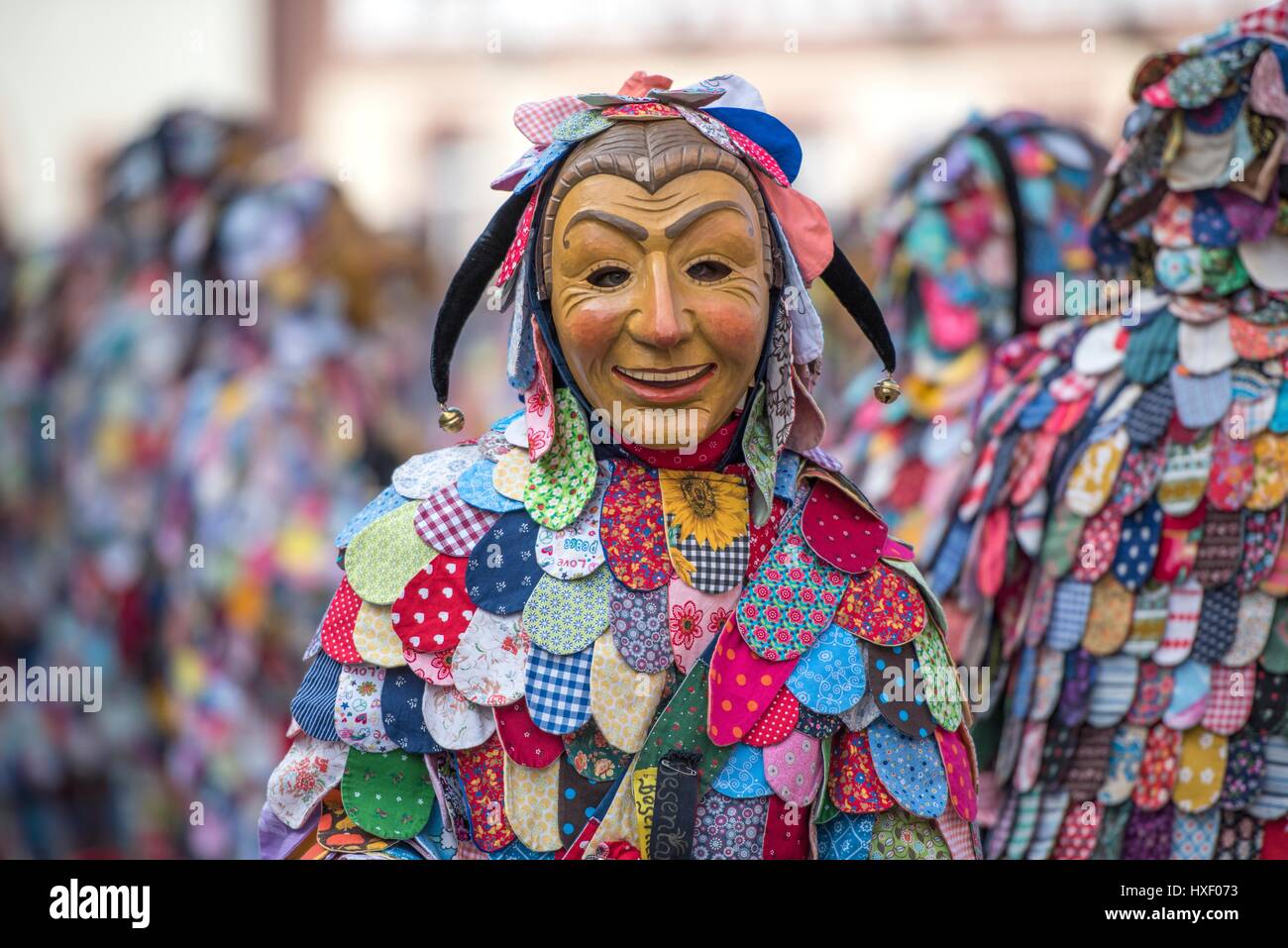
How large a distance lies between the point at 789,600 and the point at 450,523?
20.6 inches

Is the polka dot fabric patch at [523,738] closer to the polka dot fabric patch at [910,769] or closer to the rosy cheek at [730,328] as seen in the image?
the polka dot fabric patch at [910,769]

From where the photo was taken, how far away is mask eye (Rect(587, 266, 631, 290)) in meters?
2.45

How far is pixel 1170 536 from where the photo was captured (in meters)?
3.25

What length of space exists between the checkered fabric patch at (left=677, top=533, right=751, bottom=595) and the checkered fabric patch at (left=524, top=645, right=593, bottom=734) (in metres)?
0.20

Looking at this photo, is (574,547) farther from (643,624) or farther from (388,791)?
(388,791)

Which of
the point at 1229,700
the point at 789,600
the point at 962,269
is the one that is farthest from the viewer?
the point at 962,269

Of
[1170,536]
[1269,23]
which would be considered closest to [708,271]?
[1170,536]

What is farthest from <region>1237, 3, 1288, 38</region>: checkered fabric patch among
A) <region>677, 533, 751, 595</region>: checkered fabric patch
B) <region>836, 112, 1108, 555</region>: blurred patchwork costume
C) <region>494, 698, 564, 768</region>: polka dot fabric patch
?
<region>494, 698, 564, 768</region>: polka dot fabric patch

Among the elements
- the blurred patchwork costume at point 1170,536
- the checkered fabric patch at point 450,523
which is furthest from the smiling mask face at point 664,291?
the blurred patchwork costume at point 1170,536

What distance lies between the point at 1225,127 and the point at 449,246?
26.7 feet

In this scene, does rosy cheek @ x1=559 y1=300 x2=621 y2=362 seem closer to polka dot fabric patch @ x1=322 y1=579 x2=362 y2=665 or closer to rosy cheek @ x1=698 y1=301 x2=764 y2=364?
Result: rosy cheek @ x1=698 y1=301 x2=764 y2=364

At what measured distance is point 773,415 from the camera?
256 cm

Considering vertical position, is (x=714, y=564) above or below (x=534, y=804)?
above
